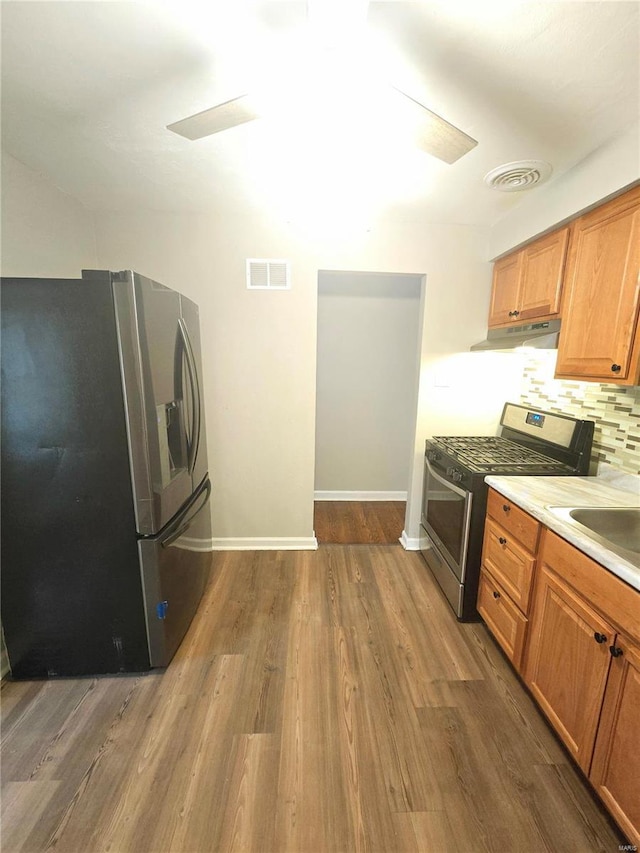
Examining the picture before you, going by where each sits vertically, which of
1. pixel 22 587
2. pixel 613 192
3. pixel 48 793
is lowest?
pixel 48 793

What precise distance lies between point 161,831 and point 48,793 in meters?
0.46

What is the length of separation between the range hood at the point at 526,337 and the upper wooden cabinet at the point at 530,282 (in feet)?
0.21

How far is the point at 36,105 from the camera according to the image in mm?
1360

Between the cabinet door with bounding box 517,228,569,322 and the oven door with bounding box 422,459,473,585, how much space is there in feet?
3.65

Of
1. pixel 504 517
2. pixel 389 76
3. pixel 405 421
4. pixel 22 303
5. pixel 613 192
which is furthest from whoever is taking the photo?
pixel 405 421

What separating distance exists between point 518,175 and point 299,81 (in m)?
1.19

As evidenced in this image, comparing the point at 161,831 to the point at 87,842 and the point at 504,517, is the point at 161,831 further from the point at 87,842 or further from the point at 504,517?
the point at 504,517

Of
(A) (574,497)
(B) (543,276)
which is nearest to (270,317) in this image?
(B) (543,276)

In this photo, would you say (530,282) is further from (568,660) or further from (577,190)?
(568,660)

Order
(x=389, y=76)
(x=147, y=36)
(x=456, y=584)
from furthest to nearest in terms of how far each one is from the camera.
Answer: (x=456, y=584) → (x=389, y=76) → (x=147, y=36)

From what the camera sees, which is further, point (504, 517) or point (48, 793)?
point (504, 517)

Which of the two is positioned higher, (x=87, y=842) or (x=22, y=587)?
(x=22, y=587)

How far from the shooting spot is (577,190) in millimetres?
1639

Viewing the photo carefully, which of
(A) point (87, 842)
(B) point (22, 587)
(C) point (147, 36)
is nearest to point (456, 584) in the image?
(A) point (87, 842)
